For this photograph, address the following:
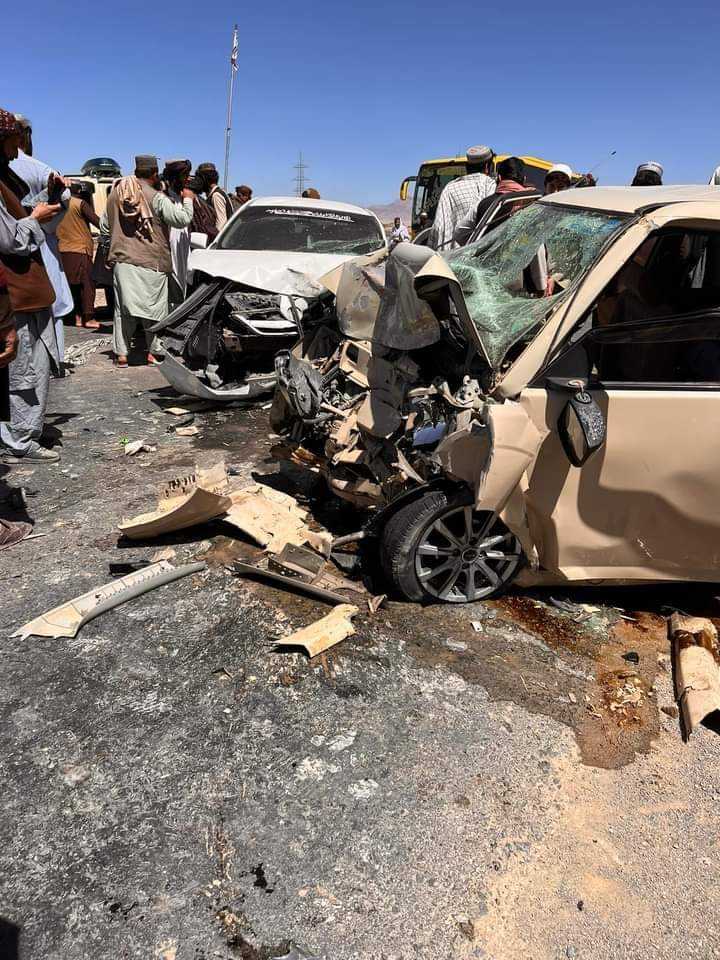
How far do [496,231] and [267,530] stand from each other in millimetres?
2247

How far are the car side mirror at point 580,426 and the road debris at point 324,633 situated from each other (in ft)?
3.98

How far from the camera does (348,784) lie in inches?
88.8

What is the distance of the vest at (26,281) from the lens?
441 centimetres

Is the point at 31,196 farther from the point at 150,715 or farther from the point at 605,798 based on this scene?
the point at 605,798

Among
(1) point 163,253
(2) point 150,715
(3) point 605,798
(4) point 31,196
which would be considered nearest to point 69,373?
(1) point 163,253

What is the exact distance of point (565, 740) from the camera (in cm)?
251

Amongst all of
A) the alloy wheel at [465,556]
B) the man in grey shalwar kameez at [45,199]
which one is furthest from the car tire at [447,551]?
the man in grey shalwar kameez at [45,199]

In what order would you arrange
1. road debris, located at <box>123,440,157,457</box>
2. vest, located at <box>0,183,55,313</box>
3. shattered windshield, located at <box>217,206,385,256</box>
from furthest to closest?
shattered windshield, located at <box>217,206,385,256</box>, road debris, located at <box>123,440,157,457</box>, vest, located at <box>0,183,55,313</box>

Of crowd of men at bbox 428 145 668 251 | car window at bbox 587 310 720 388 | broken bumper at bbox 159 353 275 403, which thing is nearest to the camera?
car window at bbox 587 310 720 388

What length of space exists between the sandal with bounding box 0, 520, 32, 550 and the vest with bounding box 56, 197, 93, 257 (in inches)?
266

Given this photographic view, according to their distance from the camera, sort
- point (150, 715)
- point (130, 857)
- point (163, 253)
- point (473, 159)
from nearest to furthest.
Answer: point (130, 857)
point (150, 715)
point (473, 159)
point (163, 253)

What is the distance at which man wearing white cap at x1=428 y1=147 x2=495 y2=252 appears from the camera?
6340mm

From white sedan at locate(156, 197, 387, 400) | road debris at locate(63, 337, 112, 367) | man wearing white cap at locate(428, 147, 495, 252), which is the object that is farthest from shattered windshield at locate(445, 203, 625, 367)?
road debris at locate(63, 337, 112, 367)

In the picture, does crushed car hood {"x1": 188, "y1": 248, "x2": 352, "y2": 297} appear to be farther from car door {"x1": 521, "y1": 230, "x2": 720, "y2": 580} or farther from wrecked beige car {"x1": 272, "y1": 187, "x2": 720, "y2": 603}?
car door {"x1": 521, "y1": 230, "x2": 720, "y2": 580}
